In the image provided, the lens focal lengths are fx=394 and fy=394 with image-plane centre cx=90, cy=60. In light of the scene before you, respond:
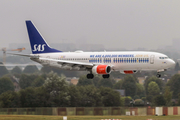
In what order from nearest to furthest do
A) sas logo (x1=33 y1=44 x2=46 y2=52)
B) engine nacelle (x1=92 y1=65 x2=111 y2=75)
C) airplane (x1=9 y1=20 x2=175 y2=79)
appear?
1. airplane (x1=9 y1=20 x2=175 y2=79)
2. engine nacelle (x1=92 y1=65 x2=111 y2=75)
3. sas logo (x1=33 y1=44 x2=46 y2=52)

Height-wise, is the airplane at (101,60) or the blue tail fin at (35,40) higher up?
the blue tail fin at (35,40)

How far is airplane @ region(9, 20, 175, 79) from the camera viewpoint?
254 ft

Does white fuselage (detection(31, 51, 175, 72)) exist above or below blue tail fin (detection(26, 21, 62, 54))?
below

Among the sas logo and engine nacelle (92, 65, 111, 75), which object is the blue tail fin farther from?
engine nacelle (92, 65, 111, 75)

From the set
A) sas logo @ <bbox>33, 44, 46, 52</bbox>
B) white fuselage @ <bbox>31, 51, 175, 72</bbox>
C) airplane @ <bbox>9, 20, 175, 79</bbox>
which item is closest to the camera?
white fuselage @ <bbox>31, 51, 175, 72</bbox>

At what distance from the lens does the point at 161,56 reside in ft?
255

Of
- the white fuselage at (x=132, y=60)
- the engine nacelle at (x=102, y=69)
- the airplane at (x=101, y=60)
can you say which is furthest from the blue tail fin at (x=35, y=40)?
the engine nacelle at (x=102, y=69)

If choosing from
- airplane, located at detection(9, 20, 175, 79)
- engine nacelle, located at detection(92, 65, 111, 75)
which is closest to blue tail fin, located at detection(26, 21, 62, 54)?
airplane, located at detection(9, 20, 175, 79)

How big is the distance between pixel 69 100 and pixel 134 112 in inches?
1635

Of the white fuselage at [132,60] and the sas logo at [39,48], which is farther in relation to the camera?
the sas logo at [39,48]

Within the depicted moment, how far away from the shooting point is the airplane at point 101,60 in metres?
77.4

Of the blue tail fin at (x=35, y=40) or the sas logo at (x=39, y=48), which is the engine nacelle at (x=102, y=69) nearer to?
the blue tail fin at (x=35, y=40)

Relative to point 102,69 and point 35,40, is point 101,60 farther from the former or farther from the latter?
point 35,40

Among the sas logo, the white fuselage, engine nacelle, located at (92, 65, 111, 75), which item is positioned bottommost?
engine nacelle, located at (92, 65, 111, 75)
